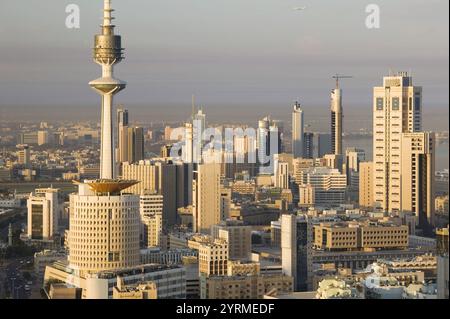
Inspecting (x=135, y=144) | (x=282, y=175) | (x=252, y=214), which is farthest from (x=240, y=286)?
(x=282, y=175)

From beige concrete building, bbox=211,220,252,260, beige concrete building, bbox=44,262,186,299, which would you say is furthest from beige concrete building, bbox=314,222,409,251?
beige concrete building, bbox=44,262,186,299

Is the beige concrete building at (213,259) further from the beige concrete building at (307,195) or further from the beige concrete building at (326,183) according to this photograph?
the beige concrete building at (326,183)

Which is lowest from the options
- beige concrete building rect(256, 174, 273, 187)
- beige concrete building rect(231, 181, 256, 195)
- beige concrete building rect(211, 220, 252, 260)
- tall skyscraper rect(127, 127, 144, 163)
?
beige concrete building rect(211, 220, 252, 260)

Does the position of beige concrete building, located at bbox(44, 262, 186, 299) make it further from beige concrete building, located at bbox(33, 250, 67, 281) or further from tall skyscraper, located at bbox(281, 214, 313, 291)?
beige concrete building, located at bbox(33, 250, 67, 281)

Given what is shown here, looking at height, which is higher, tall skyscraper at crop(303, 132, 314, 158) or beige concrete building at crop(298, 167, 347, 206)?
tall skyscraper at crop(303, 132, 314, 158)

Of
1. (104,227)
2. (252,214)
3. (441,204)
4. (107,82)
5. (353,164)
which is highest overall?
(107,82)

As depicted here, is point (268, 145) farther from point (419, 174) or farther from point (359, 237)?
point (359, 237)
